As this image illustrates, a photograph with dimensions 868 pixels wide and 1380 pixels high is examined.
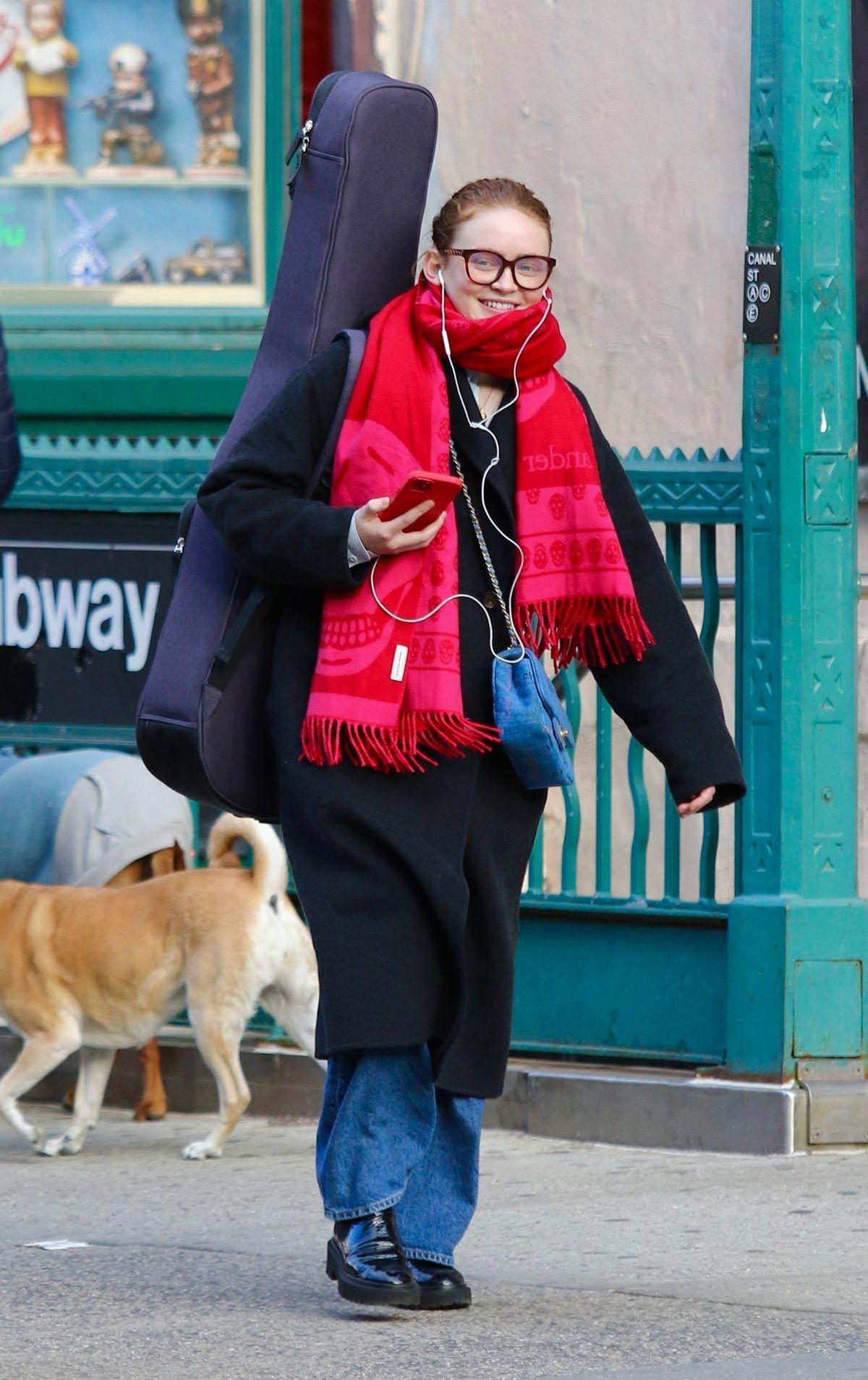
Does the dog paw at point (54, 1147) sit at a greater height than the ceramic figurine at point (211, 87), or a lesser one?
lesser

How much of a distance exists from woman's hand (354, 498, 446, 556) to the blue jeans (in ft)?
2.88

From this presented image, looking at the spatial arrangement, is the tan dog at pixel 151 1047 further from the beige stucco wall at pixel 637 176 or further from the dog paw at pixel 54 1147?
the beige stucco wall at pixel 637 176

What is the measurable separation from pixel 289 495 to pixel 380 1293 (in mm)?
1404

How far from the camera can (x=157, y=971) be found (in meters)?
6.50

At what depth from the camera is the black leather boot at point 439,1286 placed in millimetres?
4270

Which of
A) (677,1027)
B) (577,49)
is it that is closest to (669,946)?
(677,1027)

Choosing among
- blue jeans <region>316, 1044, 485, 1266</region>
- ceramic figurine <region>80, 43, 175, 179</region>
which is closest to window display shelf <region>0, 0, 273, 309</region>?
ceramic figurine <region>80, 43, 175, 179</region>

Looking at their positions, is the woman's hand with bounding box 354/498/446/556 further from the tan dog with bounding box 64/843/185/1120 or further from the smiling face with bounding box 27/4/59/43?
the smiling face with bounding box 27/4/59/43

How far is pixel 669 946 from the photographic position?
6.44 m

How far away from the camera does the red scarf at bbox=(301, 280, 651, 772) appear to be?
4105 millimetres

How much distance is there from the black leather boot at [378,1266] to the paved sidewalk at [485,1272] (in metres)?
0.05

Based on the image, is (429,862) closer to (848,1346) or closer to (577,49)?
(848,1346)

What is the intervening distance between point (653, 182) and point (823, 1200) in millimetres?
3593

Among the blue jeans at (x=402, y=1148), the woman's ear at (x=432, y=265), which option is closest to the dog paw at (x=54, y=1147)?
the blue jeans at (x=402, y=1148)
